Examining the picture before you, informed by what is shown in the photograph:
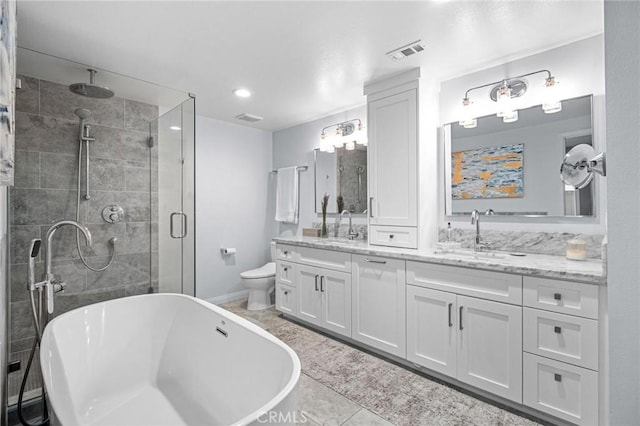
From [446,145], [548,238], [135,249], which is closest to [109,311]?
[135,249]

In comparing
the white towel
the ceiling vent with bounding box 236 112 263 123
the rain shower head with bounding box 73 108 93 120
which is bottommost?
the white towel

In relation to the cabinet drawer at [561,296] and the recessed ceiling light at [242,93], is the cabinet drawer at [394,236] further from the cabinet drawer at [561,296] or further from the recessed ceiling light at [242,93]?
the recessed ceiling light at [242,93]

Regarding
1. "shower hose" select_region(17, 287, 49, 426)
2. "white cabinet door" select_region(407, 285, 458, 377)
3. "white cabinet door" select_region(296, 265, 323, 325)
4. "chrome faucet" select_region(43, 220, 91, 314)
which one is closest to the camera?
"shower hose" select_region(17, 287, 49, 426)

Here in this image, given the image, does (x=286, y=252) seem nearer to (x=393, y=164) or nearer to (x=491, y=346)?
(x=393, y=164)

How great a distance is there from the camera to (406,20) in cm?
193

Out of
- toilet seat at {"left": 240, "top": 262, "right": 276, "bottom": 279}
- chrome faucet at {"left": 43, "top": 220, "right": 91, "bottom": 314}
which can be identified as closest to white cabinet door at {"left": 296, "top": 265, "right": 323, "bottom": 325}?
toilet seat at {"left": 240, "top": 262, "right": 276, "bottom": 279}

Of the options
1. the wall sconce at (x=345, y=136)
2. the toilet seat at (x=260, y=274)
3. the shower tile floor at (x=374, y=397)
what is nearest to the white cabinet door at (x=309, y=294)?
the shower tile floor at (x=374, y=397)

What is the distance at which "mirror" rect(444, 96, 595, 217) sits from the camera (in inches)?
83.9

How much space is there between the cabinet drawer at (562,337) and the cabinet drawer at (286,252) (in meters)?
2.10

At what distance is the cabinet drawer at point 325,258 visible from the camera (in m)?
2.78

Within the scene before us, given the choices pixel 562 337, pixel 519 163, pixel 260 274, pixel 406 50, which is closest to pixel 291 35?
pixel 406 50

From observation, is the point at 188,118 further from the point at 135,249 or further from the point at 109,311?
the point at 109,311

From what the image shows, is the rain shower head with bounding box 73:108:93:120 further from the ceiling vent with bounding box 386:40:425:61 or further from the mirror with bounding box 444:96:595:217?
the mirror with bounding box 444:96:595:217

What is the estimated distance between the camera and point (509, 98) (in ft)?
7.76
